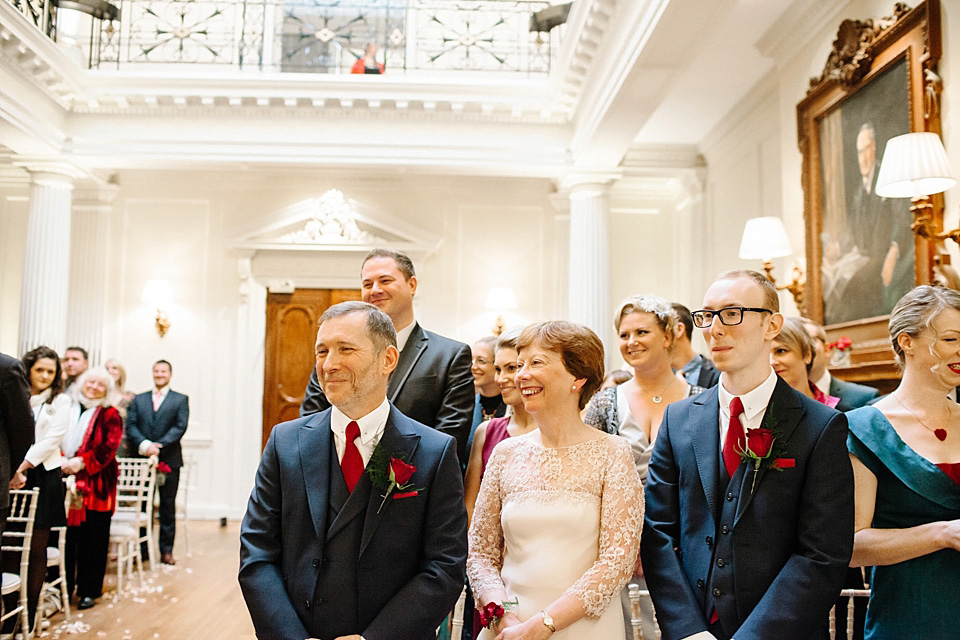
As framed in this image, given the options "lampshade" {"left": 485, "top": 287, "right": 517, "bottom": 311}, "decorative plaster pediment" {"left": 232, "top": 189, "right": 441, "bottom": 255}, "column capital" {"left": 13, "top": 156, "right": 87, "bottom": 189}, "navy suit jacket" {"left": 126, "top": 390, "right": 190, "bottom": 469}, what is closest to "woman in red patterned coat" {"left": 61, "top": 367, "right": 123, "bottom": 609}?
"navy suit jacket" {"left": 126, "top": 390, "right": 190, "bottom": 469}

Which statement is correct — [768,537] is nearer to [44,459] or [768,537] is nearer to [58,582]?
[44,459]

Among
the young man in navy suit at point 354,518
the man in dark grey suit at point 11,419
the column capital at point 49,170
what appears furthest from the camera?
the column capital at point 49,170

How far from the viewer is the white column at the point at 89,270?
30.8 feet

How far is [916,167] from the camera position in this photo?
12.0 feet

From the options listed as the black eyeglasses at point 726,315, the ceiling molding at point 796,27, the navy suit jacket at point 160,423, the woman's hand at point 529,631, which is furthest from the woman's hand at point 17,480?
the ceiling molding at point 796,27

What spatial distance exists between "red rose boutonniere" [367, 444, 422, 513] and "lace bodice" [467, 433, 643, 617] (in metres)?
0.33

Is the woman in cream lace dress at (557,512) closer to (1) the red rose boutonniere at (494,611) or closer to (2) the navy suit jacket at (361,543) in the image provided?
(1) the red rose boutonniere at (494,611)

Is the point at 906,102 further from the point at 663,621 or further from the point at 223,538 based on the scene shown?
the point at 223,538

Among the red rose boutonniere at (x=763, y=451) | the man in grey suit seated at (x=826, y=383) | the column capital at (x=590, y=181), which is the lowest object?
the red rose boutonniere at (x=763, y=451)

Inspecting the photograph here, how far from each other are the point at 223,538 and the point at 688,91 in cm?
657

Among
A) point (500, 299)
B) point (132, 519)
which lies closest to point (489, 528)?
point (132, 519)

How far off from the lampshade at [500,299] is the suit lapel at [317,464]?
7366mm

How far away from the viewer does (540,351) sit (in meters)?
2.25

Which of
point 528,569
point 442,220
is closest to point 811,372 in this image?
point 528,569
